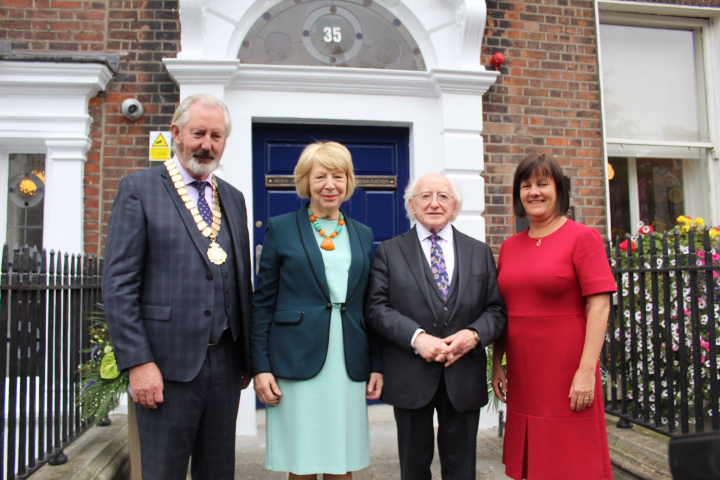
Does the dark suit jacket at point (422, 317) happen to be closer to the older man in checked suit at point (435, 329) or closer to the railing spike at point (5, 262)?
the older man in checked suit at point (435, 329)

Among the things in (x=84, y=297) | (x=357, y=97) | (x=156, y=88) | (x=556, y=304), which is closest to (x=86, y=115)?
(x=156, y=88)

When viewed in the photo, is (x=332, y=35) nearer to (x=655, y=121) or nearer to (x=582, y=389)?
(x=655, y=121)

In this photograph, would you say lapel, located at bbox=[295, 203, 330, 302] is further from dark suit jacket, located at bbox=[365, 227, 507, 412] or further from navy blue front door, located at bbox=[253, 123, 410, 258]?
navy blue front door, located at bbox=[253, 123, 410, 258]

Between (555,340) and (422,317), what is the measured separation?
0.58 metres

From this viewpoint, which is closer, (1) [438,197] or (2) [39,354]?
(1) [438,197]

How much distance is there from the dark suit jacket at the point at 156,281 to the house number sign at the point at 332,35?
289 centimetres

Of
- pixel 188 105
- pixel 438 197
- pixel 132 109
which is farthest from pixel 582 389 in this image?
pixel 132 109

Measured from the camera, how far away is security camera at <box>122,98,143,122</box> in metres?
4.19

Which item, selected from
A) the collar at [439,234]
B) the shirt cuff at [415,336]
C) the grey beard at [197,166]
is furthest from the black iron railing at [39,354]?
the collar at [439,234]

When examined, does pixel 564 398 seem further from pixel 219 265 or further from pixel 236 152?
pixel 236 152

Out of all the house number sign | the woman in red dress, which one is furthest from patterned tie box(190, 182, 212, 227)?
the house number sign

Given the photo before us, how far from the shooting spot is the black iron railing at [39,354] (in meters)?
2.56

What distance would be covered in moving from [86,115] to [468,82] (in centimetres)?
322

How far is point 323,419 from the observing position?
2258 mm
